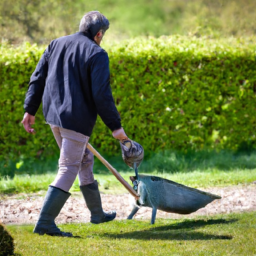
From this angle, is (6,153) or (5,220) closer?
(5,220)

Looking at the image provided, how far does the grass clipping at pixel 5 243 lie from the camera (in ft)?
11.1

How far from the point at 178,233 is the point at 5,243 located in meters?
1.64

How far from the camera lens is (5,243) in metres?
3.40

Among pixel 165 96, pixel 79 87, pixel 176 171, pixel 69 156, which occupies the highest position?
pixel 79 87

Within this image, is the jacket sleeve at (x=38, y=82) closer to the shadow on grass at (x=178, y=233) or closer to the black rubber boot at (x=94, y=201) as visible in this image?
the black rubber boot at (x=94, y=201)

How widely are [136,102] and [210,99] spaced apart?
1.34 meters

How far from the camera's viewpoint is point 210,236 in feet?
13.7

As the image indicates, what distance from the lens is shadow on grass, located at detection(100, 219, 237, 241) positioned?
4.16 m

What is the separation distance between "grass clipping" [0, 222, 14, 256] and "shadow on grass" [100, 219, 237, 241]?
1.13 metres

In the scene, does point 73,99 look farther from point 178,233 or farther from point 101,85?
point 178,233

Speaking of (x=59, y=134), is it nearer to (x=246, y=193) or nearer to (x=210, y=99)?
(x=246, y=193)

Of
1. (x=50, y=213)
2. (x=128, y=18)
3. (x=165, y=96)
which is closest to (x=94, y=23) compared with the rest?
(x=50, y=213)

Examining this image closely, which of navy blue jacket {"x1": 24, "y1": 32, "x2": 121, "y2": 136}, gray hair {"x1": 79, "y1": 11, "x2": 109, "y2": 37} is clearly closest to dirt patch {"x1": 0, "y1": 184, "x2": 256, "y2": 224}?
navy blue jacket {"x1": 24, "y1": 32, "x2": 121, "y2": 136}

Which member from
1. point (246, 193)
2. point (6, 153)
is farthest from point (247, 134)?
point (6, 153)
